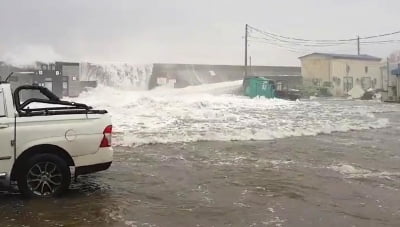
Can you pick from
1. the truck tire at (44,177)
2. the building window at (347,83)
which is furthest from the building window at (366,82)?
the truck tire at (44,177)

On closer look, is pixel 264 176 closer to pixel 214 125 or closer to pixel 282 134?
pixel 282 134

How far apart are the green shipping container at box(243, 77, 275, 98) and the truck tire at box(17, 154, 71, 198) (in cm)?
4039

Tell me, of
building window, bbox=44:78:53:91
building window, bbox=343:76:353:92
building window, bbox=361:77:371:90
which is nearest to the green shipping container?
building window, bbox=44:78:53:91

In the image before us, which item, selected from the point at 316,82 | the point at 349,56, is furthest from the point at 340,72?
the point at 316,82

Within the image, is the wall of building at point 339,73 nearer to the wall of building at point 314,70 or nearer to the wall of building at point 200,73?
the wall of building at point 314,70

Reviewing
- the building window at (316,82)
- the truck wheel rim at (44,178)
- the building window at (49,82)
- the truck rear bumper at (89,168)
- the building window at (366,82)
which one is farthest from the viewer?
the building window at (366,82)

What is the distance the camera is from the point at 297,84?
6328 cm

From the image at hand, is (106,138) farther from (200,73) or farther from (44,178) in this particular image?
(200,73)

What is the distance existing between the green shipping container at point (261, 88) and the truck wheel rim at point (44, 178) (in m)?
40.4

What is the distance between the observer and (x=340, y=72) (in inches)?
2625

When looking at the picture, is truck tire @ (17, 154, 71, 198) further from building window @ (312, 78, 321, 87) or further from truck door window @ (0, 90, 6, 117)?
building window @ (312, 78, 321, 87)

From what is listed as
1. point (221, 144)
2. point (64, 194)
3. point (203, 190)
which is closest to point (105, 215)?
point (64, 194)

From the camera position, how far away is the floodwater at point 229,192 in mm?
5359

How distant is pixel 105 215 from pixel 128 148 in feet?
18.8
